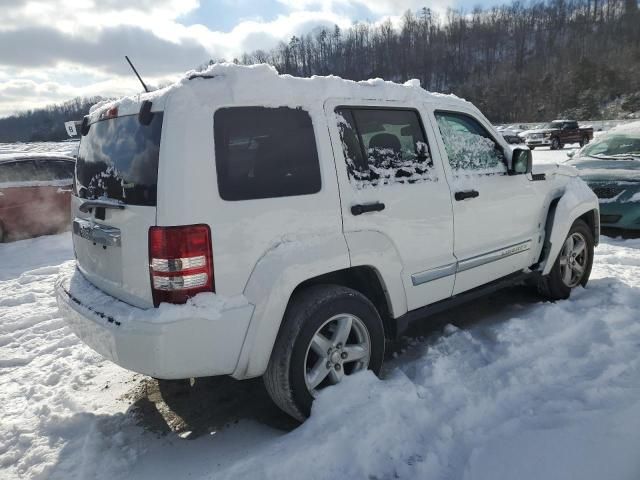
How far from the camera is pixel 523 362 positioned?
341 cm

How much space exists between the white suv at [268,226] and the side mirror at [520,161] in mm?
459

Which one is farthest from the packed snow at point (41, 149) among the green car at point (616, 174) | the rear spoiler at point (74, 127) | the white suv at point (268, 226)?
the green car at point (616, 174)

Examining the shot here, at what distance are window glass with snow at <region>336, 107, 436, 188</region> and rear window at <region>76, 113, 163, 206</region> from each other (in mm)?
1144

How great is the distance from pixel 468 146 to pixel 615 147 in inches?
230

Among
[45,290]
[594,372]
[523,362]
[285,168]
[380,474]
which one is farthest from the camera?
[45,290]

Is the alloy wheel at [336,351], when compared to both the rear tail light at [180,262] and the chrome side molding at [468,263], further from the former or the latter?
the rear tail light at [180,262]

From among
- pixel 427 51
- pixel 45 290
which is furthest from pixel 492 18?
pixel 45 290

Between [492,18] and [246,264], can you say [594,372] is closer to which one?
[246,264]

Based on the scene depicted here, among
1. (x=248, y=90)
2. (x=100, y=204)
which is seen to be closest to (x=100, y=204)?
(x=100, y=204)

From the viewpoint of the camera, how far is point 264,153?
2658 millimetres

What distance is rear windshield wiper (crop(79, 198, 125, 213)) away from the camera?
2655mm

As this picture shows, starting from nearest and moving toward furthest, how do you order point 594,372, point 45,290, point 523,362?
point 594,372, point 523,362, point 45,290

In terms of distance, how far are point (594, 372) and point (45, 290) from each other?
5.88 m

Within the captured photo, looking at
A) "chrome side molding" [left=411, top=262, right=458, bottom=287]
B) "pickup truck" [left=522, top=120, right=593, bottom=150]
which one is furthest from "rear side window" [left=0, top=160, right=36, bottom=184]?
"pickup truck" [left=522, top=120, right=593, bottom=150]
